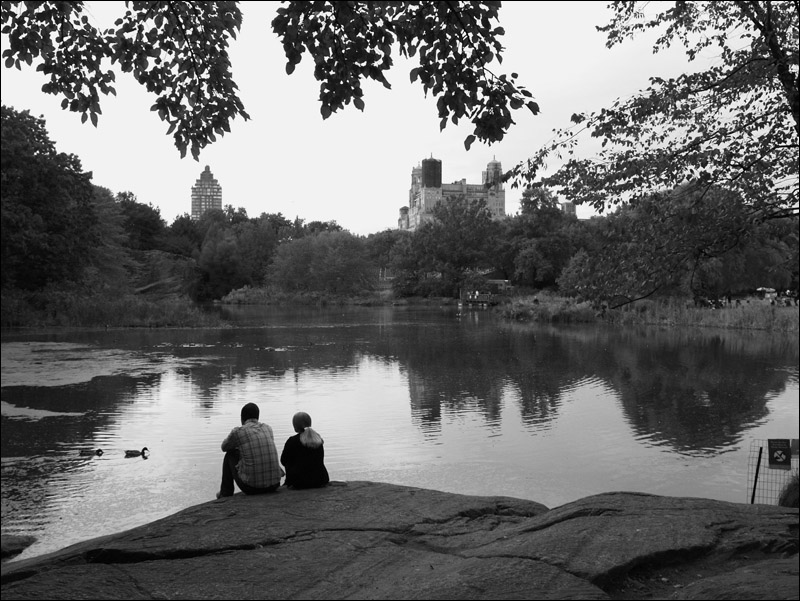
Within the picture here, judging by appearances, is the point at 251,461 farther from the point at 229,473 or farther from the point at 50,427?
the point at 50,427

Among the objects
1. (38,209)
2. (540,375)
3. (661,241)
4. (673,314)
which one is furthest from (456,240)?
(661,241)

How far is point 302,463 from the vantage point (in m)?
6.91

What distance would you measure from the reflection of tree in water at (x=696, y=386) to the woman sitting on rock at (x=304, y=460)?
23.8 feet

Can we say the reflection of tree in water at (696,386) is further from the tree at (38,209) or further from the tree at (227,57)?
the tree at (38,209)

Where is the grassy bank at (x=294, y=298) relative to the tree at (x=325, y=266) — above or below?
below

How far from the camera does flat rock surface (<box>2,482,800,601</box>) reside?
4.03 meters

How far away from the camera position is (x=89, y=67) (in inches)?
256

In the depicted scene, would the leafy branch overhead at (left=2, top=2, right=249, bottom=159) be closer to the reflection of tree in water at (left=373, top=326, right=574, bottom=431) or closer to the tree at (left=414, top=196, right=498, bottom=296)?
the reflection of tree in water at (left=373, top=326, right=574, bottom=431)

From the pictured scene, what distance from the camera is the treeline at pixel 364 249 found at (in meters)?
7.55

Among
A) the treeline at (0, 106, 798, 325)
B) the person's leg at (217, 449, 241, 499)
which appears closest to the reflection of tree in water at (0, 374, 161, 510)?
the person's leg at (217, 449, 241, 499)

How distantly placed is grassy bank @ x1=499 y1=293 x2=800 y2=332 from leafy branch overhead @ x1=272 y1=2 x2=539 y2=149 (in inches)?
1115

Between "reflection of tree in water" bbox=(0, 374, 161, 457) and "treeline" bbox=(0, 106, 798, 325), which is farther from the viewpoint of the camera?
"reflection of tree in water" bbox=(0, 374, 161, 457)

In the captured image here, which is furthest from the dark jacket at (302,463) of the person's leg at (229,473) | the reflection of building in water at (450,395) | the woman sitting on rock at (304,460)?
the reflection of building in water at (450,395)

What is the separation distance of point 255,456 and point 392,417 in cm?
756
